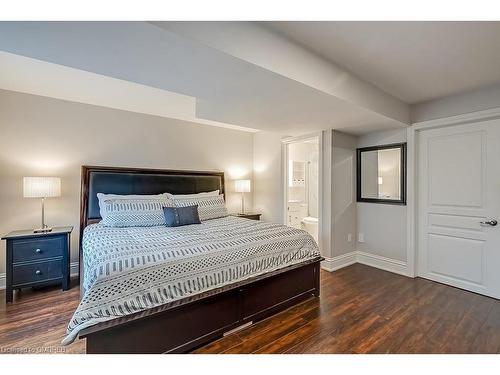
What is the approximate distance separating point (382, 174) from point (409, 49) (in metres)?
2.07

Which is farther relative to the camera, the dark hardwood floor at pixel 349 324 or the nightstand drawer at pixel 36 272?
the nightstand drawer at pixel 36 272

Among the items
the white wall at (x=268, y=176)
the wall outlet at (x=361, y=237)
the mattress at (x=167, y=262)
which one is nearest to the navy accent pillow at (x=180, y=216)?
the mattress at (x=167, y=262)

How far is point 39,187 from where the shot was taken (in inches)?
108

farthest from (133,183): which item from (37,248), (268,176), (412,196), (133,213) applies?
(412,196)

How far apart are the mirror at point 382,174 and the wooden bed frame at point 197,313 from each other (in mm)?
1799

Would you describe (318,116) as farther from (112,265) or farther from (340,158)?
(112,265)

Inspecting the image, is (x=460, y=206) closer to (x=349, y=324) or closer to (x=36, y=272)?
(x=349, y=324)

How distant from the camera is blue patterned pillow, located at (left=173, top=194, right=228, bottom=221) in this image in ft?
11.3

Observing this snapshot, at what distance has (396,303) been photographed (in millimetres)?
2527

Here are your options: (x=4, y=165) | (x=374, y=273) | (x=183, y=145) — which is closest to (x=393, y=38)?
(x=374, y=273)

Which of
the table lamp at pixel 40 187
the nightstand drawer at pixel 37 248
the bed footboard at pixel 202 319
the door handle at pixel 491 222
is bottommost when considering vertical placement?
the bed footboard at pixel 202 319

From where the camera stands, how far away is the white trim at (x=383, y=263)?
11.1 feet

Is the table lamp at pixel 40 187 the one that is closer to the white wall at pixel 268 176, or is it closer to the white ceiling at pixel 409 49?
the white ceiling at pixel 409 49

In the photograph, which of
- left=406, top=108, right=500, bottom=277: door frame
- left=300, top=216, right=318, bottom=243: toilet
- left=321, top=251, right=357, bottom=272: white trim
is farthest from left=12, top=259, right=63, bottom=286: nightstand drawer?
left=406, top=108, right=500, bottom=277: door frame
